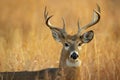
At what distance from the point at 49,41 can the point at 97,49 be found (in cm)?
101

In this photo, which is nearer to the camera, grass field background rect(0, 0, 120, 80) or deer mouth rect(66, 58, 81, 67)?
deer mouth rect(66, 58, 81, 67)

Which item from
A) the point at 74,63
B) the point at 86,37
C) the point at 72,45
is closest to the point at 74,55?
the point at 74,63

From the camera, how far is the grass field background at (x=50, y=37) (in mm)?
12727

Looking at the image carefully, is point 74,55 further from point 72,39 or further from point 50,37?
point 50,37

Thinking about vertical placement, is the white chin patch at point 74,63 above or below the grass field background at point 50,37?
below

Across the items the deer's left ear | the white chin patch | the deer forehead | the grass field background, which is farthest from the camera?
the grass field background

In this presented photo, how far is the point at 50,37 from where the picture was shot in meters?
14.4

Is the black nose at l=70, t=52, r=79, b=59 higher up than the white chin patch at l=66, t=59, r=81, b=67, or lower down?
higher up

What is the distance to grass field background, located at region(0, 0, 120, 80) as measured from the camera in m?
12.7

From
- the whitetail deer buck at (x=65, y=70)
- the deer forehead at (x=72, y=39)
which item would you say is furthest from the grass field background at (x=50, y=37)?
the deer forehead at (x=72, y=39)

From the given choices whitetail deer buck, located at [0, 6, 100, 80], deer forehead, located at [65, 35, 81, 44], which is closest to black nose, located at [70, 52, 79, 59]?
whitetail deer buck, located at [0, 6, 100, 80]

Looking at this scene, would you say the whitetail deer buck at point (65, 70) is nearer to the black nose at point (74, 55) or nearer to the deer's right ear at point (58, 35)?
the black nose at point (74, 55)

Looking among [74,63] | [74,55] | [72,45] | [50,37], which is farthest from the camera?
[50,37]

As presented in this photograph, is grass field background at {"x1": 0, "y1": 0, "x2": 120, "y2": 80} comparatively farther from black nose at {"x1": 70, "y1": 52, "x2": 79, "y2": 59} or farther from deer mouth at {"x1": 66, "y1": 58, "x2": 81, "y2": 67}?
black nose at {"x1": 70, "y1": 52, "x2": 79, "y2": 59}
